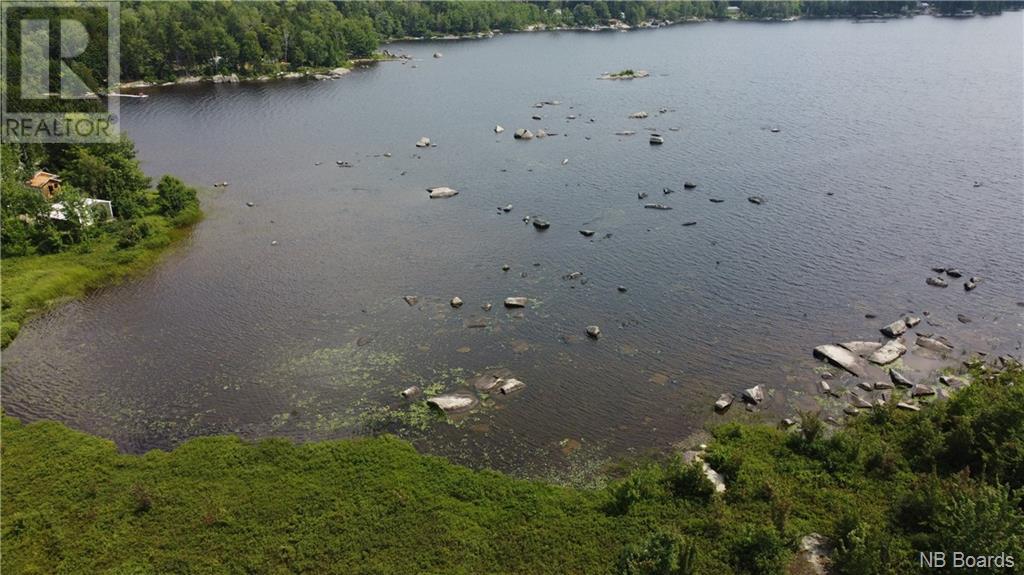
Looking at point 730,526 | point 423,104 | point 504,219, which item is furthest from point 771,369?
point 423,104

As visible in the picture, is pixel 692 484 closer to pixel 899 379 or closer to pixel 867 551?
pixel 867 551

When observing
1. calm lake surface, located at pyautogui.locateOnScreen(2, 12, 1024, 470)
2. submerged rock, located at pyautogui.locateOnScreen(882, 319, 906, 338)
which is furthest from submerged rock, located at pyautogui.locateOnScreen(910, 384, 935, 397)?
submerged rock, located at pyautogui.locateOnScreen(882, 319, 906, 338)

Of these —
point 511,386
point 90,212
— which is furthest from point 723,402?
point 90,212

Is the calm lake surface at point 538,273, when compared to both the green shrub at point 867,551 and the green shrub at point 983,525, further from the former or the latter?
the green shrub at point 983,525

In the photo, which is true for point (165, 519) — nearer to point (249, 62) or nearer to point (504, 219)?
point (504, 219)

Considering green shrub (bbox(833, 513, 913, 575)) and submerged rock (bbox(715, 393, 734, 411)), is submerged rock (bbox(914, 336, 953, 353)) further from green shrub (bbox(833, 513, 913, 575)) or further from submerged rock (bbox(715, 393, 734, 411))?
green shrub (bbox(833, 513, 913, 575))

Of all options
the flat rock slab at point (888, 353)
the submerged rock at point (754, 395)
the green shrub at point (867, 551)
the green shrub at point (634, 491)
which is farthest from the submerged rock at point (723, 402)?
the green shrub at point (867, 551)
